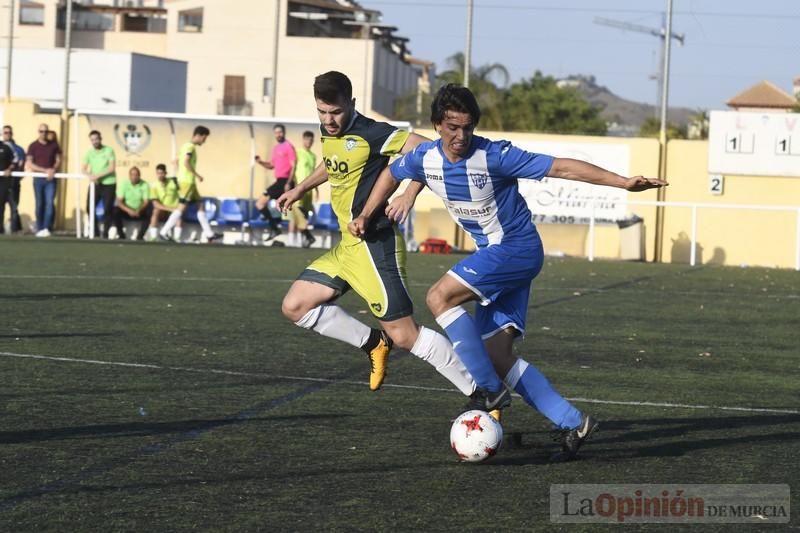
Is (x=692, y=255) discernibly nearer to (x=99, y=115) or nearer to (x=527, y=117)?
(x=99, y=115)

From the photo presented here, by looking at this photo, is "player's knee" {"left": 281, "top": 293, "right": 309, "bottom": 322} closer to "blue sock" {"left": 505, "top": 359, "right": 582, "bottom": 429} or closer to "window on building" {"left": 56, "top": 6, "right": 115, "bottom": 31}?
"blue sock" {"left": 505, "top": 359, "right": 582, "bottom": 429}

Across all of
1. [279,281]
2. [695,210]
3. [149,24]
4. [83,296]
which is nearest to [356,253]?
[83,296]

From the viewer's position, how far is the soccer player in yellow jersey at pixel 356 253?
23.1 feet

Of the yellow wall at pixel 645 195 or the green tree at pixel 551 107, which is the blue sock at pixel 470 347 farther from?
the green tree at pixel 551 107

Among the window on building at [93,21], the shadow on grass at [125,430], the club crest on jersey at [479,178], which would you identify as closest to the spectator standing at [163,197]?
the shadow on grass at [125,430]

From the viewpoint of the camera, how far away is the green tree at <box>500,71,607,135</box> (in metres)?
72.1

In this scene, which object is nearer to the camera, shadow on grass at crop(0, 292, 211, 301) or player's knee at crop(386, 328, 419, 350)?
player's knee at crop(386, 328, 419, 350)

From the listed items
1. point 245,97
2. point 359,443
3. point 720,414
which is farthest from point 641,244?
point 245,97

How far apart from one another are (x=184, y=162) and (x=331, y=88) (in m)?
16.2

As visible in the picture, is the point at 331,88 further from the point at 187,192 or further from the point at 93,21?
the point at 93,21

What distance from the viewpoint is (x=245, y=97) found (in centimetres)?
6906

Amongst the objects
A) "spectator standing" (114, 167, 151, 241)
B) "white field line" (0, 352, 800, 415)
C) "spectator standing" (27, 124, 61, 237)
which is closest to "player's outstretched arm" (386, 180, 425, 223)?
"white field line" (0, 352, 800, 415)

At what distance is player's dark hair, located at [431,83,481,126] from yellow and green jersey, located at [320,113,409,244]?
1036mm

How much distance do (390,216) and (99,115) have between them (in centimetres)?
1965
